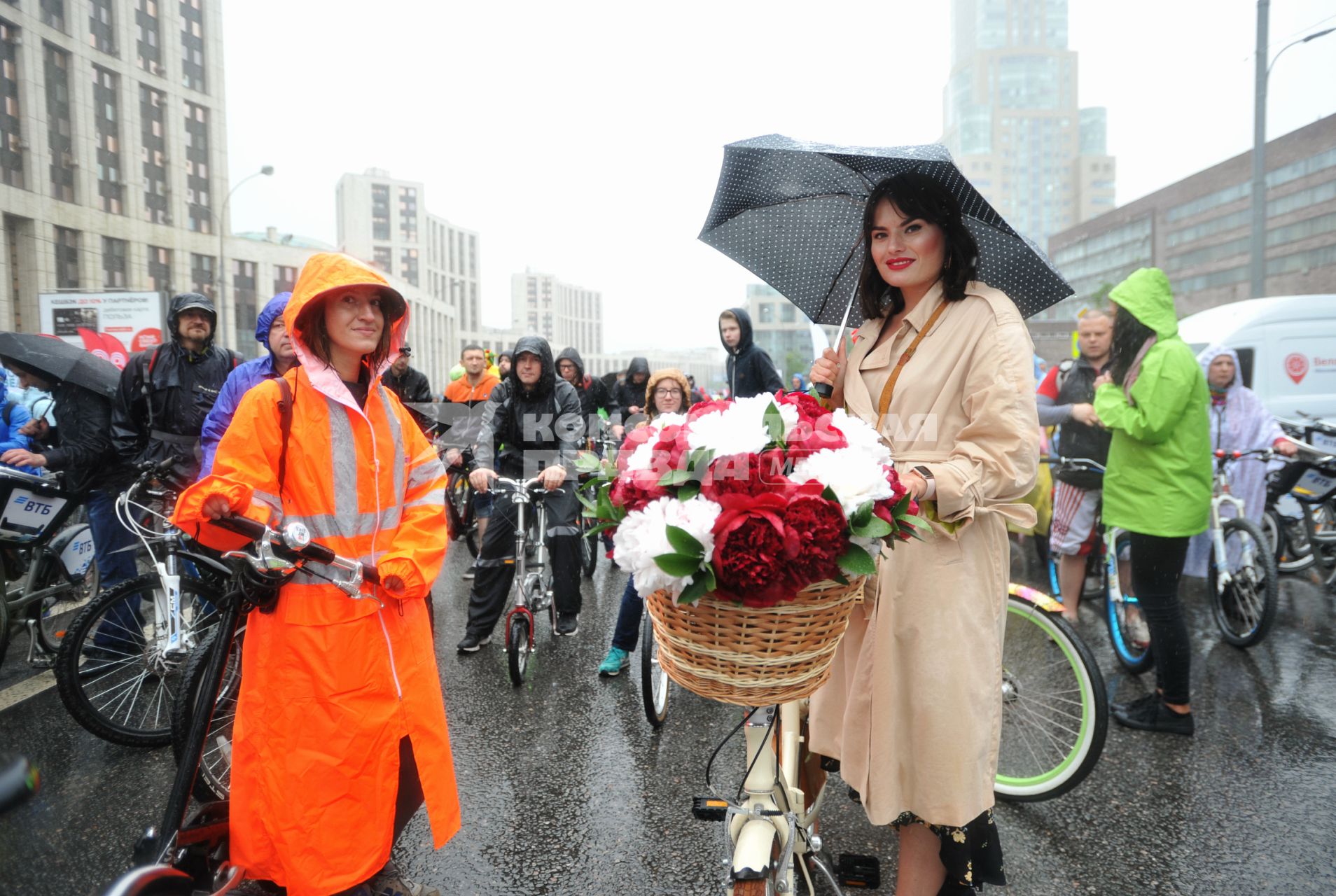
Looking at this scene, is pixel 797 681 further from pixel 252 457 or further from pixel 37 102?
pixel 37 102

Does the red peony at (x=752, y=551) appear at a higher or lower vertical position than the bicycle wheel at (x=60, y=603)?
higher

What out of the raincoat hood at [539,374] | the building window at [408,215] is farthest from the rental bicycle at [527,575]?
the building window at [408,215]

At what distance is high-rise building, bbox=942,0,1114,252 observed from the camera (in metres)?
142

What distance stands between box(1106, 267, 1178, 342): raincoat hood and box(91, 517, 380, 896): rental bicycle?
11.5ft

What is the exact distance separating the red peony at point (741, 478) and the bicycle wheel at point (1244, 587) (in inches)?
188

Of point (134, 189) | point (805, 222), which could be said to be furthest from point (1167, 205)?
point (805, 222)

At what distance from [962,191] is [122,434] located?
4.89 meters

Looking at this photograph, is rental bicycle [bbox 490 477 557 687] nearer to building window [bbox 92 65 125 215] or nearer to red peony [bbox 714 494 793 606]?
red peony [bbox 714 494 793 606]

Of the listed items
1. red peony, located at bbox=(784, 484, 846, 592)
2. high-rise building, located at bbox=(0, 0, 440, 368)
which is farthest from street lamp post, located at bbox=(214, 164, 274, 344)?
red peony, located at bbox=(784, 484, 846, 592)

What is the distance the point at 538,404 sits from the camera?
5.27 metres

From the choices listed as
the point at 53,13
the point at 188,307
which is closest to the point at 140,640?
the point at 188,307

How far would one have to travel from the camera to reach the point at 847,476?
136cm

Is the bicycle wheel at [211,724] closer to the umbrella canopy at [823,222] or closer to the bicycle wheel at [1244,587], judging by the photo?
the umbrella canopy at [823,222]

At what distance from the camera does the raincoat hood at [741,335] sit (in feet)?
18.9
